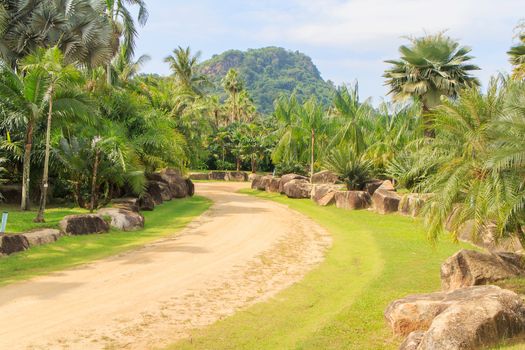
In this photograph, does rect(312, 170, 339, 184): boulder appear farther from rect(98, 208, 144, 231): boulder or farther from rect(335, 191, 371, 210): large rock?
rect(98, 208, 144, 231): boulder

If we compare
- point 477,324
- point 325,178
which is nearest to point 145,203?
point 325,178

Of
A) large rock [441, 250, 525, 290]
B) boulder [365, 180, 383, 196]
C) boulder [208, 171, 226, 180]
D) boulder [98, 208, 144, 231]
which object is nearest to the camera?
large rock [441, 250, 525, 290]

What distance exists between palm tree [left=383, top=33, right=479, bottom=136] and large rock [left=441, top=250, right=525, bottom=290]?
36.8ft

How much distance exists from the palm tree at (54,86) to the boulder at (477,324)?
1236 cm

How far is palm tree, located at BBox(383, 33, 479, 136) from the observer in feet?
64.2

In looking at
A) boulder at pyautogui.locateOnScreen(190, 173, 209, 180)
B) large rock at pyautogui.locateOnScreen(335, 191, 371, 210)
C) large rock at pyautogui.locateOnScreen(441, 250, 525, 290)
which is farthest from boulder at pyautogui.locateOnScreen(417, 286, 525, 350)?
boulder at pyautogui.locateOnScreen(190, 173, 209, 180)

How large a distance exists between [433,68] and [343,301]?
1402 cm

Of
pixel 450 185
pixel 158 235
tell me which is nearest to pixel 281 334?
pixel 450 185

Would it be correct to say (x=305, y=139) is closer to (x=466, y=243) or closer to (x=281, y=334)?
(x=466, y=243)

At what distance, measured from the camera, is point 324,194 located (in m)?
24.9

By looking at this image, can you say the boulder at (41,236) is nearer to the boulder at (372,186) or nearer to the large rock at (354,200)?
the large rock at (354,200)

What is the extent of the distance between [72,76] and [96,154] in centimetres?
384

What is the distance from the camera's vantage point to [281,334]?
7133 millimetres

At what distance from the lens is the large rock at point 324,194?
2416 centimetres
